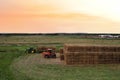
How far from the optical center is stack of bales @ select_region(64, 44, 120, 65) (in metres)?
30.9

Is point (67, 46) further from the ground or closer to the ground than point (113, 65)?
further from the ground

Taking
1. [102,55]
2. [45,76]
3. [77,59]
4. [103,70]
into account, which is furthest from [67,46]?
[45,76]

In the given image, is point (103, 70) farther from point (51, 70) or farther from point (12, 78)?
point (12, 78)

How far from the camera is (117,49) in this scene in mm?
32219

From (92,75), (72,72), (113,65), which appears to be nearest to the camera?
Answer: (92,75)

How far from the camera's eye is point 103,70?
2698cm

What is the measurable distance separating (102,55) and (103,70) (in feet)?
15.1

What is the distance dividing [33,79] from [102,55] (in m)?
11.3

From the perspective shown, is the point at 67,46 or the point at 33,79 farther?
the point at 67,46

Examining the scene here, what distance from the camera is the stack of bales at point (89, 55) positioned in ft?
101

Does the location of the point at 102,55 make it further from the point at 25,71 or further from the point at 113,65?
the point at 25,71

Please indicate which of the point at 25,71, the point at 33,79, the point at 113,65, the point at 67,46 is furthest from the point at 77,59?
the point at 33,79

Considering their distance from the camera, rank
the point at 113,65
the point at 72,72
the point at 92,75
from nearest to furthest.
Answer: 1. the point at 92,75
2. the point at 72,72
3. the point at 113,65

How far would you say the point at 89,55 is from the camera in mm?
30984
